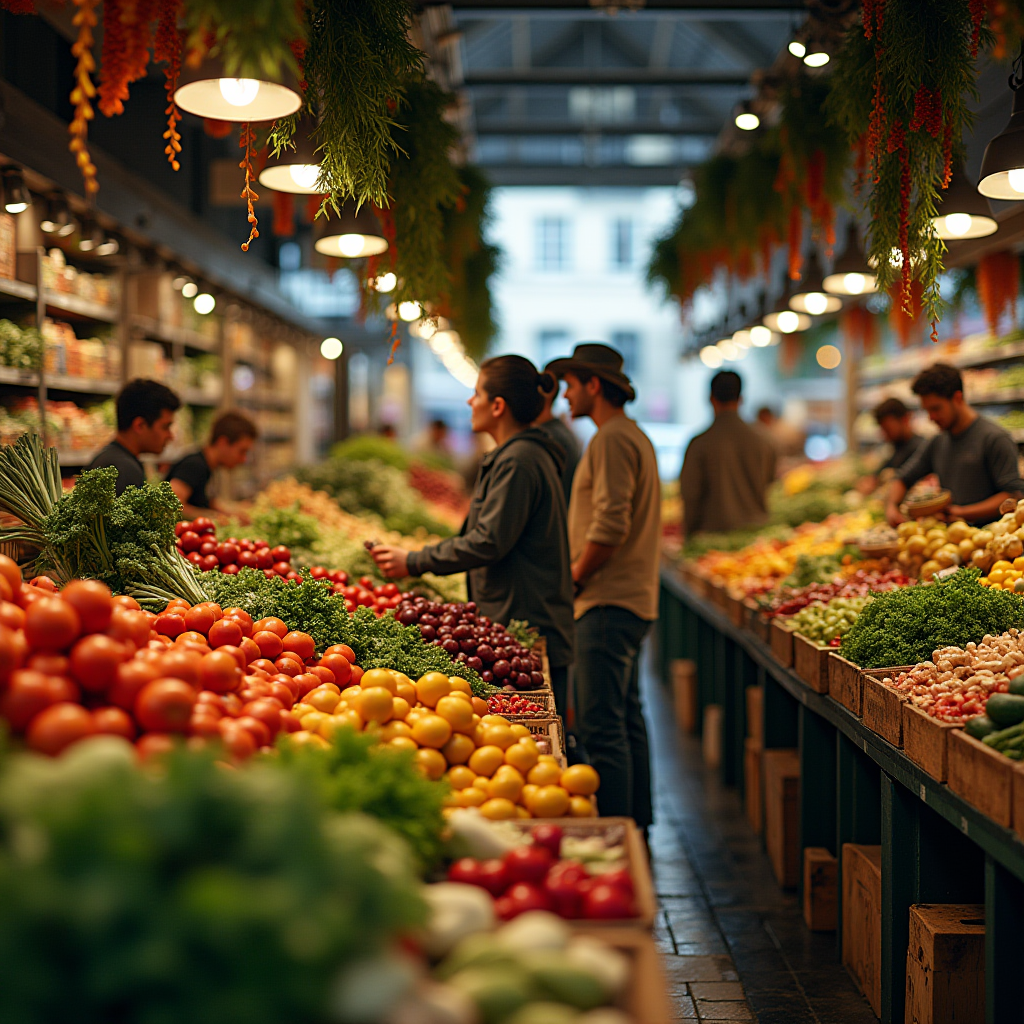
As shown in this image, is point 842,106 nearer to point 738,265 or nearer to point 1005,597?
point 1005,597

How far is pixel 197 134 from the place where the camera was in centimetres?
849

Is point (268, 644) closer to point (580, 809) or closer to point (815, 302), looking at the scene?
point (580, 809)

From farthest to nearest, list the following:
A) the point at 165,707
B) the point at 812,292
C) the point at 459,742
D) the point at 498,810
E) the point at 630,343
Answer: the point at 630,343, the point at 812,292, the point at 459,742, the point at 498,810, the point at 165,707

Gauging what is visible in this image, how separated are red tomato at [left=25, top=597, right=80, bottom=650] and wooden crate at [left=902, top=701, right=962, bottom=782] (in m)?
1.98

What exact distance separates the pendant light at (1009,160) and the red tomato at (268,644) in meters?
2.85

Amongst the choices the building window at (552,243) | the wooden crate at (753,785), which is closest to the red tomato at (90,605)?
the wooden crate at (753,785)

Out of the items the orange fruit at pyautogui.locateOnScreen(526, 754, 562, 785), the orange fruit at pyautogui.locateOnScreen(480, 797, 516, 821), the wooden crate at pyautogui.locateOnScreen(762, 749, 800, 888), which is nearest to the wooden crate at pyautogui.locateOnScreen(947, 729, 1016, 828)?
the orange fruit at pyautogui.locateOnScreen(526, 754, 562, 785)

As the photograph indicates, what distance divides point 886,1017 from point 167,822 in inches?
100

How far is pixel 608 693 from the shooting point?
13.6 feet

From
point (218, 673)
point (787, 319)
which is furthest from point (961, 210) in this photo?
point (787, 319)

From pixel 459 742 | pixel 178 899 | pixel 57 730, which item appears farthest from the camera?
pixel 459 742

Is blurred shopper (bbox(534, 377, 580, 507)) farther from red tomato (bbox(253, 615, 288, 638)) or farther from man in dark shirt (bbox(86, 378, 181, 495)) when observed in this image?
red tomato (bbox(253, 615, 288, 638))

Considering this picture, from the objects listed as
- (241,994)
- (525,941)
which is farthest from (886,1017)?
(241,994)

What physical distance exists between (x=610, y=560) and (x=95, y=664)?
107 inches
